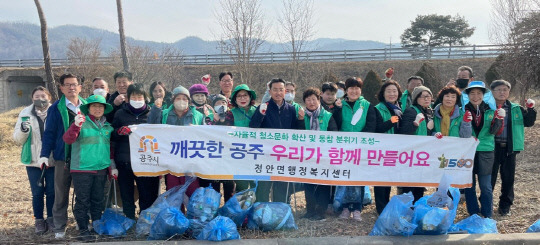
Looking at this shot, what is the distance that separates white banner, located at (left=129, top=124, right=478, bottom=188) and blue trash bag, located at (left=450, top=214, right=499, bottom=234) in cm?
56

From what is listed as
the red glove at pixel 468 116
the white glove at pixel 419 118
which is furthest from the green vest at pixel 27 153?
the red glove at pixel 468 116

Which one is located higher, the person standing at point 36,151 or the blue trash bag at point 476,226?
the person standing at point 36,151

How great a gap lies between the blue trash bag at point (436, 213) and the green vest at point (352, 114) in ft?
3.73

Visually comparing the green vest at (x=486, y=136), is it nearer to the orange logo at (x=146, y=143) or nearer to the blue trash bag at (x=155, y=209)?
the blue trash bag at (x=155, y=209)

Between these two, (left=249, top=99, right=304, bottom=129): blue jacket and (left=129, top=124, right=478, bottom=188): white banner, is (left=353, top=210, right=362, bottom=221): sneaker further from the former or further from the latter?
(left=249, top=99, right=304, bottom=129): blue jacket

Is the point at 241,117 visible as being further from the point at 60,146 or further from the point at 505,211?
the point at 505,211

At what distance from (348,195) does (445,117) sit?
1.56m

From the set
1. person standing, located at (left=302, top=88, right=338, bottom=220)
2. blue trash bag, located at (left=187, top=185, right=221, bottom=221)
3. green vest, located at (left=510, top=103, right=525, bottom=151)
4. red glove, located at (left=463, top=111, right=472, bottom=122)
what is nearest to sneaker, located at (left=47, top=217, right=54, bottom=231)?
blue trash bag, located at (left=187, top=185, right=221, bottom=221)

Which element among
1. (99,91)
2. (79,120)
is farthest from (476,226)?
(99,91)

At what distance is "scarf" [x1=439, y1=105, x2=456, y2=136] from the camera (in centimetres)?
484

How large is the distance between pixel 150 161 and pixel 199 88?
1.10m

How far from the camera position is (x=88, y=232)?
4531 millimetres

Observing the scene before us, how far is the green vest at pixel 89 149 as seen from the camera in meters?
4.29

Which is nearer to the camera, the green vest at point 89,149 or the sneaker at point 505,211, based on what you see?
the green vest at point 89,149
